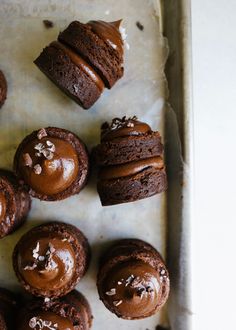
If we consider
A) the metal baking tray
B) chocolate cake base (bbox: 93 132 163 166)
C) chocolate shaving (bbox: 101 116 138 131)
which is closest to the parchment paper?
the metal baking tray

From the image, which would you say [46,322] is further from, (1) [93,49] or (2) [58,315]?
(1) [93,49]

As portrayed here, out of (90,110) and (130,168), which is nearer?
(130,168)

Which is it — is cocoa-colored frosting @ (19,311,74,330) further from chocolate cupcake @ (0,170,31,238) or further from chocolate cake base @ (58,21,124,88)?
chocolate cake base @ (58,21,124,88)

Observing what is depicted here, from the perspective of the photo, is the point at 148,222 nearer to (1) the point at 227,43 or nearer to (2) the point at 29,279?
(2) the point at 29,279

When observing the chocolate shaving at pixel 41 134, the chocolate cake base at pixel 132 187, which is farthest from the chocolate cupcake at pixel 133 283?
the chocolate shaving at pixel 41 134

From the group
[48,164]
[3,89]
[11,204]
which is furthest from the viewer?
[3,89]

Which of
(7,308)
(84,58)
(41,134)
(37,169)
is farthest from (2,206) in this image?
(84,58)
